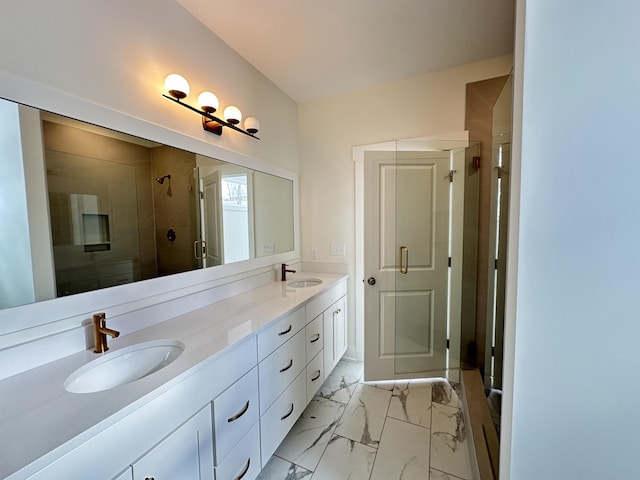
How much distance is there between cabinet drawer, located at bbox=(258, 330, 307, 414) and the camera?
1.32 m

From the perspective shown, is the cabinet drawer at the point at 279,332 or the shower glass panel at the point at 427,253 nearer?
the cabinet drawer at the point at 279,332

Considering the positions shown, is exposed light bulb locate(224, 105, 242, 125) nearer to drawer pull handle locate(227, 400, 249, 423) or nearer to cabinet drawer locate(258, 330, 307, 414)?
cabinet drawer locate(258, 330, 307, 414)

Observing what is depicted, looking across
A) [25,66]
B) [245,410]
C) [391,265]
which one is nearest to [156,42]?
[25,66]

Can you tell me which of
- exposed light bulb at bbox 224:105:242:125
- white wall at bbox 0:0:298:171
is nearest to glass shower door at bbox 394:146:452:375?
exposed light bulb at bbox 224:105:242:125

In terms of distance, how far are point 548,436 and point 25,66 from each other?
6.47 ft

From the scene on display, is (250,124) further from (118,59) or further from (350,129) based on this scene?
(350,129)

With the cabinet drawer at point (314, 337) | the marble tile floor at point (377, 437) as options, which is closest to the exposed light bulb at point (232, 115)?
the cabinet drawer at point (314, 337)

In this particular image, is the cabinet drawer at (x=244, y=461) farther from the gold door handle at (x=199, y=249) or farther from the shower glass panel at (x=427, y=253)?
the shower glass panel at (x=427, y=253)

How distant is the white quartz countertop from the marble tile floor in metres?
0.93

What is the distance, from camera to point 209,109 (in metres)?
1.57

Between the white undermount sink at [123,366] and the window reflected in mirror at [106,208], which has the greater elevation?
the window reflected in mirror at [106,208]

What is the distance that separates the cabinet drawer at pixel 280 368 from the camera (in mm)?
1322

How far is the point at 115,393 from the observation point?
0.76 meters

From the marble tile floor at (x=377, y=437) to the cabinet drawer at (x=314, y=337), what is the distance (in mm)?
470
